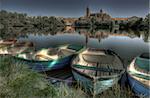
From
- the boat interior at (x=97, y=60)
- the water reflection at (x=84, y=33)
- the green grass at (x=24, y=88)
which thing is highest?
the green grass at (x=24, y=88)

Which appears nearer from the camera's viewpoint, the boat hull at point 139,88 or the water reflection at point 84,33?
the boat hull at point 139,88

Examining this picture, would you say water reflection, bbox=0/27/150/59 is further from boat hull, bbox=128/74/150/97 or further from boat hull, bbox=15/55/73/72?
boat hull, bbox=128/74/150/97

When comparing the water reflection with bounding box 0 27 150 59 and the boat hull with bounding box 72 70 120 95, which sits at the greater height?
the boat hull with bounding box 72 70 120 95

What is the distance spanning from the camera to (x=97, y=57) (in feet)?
36.8

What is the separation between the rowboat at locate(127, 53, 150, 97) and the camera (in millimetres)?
7164

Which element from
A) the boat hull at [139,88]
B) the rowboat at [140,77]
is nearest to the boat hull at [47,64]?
the rowboat at [140,77]

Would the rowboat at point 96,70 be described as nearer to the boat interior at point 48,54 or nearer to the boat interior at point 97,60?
the boat interior at point 97,60

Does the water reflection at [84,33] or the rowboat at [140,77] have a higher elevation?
the rowboat at [140,77]

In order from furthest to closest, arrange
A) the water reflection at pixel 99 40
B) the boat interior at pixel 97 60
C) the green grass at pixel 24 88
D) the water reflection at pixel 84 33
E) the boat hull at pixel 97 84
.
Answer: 1. the water reflection at pixel 84 33
2. the water reflection at pixel 99 40
3. the boat interior at pixel 97 60
4. the boat hull at pixel 97 84
5. the green grass at pixel 24 88

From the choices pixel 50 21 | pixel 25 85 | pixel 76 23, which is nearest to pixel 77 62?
pixel 25 85

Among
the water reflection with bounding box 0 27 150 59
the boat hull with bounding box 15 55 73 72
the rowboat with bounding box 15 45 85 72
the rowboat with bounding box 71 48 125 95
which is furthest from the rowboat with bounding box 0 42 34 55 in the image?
the water reflection with bounding box 0 27 150 59

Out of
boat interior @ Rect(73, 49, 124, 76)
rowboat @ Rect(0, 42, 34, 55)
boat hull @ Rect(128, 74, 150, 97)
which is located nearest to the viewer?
boat hull @ Rect(128, 74, 150, 97)

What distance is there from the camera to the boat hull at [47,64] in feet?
33.3

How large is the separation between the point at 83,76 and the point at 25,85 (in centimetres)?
427
